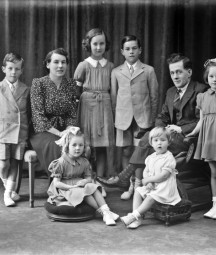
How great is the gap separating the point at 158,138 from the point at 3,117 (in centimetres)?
147

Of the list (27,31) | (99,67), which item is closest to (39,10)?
(27,31)

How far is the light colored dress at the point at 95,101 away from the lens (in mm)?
4590

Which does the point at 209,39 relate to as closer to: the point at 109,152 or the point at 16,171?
the point at 109,152

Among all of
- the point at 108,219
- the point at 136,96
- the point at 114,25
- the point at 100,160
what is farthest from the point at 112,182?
the point at 114,25

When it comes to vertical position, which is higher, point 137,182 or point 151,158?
point 151,158

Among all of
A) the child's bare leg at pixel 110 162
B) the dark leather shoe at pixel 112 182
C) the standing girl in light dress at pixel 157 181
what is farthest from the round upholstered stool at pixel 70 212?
the child's bare leg at pixel 110 162

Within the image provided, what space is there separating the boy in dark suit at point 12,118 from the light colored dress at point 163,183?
49.5 inches

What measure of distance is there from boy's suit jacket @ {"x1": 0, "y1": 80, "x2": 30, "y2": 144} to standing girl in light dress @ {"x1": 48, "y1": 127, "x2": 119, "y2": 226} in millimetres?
510

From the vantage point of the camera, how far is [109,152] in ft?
18.6

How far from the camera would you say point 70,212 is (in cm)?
379

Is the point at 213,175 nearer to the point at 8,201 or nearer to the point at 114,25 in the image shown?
the point at 8,201

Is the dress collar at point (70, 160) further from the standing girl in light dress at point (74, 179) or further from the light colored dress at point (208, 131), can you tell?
the light colored dress at point (208, 131)

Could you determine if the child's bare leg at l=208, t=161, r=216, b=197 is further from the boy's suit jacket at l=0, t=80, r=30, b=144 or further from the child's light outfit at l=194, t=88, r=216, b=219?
the boy's suit jacket at l=0, t=80, r=30, b=144

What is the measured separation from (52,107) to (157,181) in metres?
1.28
